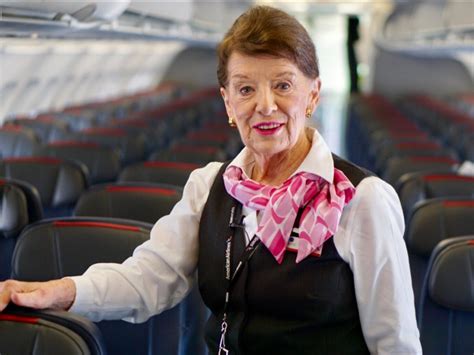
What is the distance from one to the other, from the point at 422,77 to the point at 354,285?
19.5m

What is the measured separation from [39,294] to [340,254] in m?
0.75

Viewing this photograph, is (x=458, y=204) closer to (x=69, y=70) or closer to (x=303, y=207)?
(x=303, y=207)

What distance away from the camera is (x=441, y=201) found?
11.4 feet

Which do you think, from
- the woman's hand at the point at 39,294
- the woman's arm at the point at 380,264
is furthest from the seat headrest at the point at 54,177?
the woman's arm at the point at 380,264

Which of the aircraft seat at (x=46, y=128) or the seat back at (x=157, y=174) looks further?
the aircraft seat at (x=46, y=128)

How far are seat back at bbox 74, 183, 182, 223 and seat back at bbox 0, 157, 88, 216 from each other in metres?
0.87

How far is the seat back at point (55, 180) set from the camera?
4.62 metres

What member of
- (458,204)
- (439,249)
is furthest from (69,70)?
(439,249)

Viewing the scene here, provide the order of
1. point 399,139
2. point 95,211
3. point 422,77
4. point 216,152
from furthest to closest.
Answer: point 422,77
point 399,139
point 216,152
point 95,211

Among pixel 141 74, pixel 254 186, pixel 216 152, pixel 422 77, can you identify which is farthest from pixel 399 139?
pixel 141 74

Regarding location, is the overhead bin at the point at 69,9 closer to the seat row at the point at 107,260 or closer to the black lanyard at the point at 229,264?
the seat row at the point at 107,260

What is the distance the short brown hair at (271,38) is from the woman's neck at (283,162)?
202 millimetres

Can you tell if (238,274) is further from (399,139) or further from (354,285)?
(399,139)

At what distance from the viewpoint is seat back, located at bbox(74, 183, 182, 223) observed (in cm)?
372
